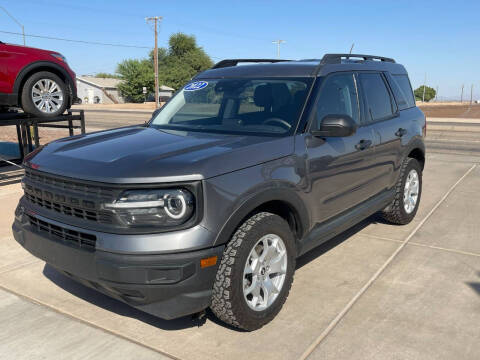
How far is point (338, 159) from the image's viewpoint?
3.90 m

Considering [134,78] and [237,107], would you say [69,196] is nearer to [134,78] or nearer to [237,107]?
[237,107]

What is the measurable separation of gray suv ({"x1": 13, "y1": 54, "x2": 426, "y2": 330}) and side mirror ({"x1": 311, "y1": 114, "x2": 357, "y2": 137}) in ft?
0.04

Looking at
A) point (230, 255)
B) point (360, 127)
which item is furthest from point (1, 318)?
point (360, 127)

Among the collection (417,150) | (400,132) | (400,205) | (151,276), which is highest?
(400,132)

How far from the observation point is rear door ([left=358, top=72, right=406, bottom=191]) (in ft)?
15.1

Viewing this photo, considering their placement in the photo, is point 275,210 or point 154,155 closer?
point 154,155

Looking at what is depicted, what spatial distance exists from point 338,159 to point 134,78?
76.0m

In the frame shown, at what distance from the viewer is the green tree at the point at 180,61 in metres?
86.6

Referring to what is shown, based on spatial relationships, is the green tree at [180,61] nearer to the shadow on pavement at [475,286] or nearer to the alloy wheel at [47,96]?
the alloy wheel at [47,96]

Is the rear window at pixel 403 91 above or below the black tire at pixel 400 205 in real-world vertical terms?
above

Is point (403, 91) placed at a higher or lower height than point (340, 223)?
higher

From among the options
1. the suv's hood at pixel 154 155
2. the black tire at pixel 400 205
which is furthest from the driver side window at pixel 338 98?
the black tire at pixel 400 205

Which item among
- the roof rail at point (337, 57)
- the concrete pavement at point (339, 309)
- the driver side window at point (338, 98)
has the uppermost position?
the roof rail at point (337, 57)

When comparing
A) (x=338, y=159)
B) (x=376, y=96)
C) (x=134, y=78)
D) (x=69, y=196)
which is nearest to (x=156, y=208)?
(x=69, y=196)
